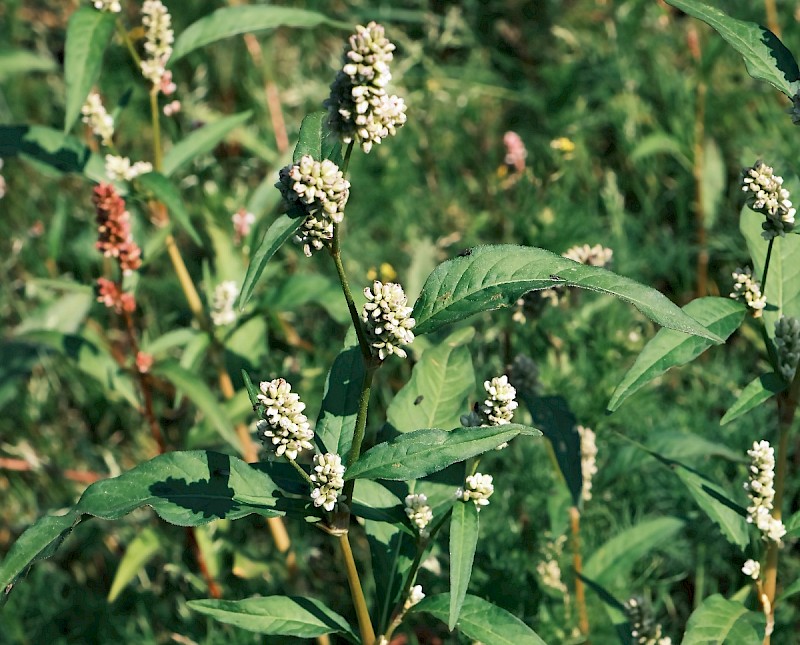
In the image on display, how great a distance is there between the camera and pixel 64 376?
164 inches

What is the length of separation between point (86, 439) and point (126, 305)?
140 centimetres

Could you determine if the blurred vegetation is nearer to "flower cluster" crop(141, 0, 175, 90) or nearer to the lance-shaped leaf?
"flower cluster" crop(141, 0, 175, 90)

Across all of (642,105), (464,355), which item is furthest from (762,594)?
(642,105)

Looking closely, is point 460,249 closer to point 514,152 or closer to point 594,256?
point 514,152

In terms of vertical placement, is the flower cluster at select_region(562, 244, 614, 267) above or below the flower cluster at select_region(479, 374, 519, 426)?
above

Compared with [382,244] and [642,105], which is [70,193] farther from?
[642,105]

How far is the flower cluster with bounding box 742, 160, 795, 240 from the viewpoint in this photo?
187 centimetres

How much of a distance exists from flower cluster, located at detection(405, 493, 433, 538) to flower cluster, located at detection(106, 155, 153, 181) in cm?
138

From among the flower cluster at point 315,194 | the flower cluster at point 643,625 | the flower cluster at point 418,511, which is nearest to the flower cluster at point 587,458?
the flower cluster at point 643,625

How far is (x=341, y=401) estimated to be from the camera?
2.02m

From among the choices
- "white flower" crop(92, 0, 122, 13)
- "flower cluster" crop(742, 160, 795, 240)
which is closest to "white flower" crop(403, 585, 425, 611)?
"flower cluster" crop(742, 160, 795, 240)

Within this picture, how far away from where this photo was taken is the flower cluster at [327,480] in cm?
176

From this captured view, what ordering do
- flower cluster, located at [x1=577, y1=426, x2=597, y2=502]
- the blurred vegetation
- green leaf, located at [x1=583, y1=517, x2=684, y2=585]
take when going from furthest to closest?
the blurred vegetation
flower cluster, located at [x1=577, y1=426, x2=597, y2=502]
green leaf, located at [x1=583, y1=517, x2=684, y2=585]

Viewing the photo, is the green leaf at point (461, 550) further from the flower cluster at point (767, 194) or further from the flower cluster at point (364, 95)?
the flower cluster at point (767, 194)
